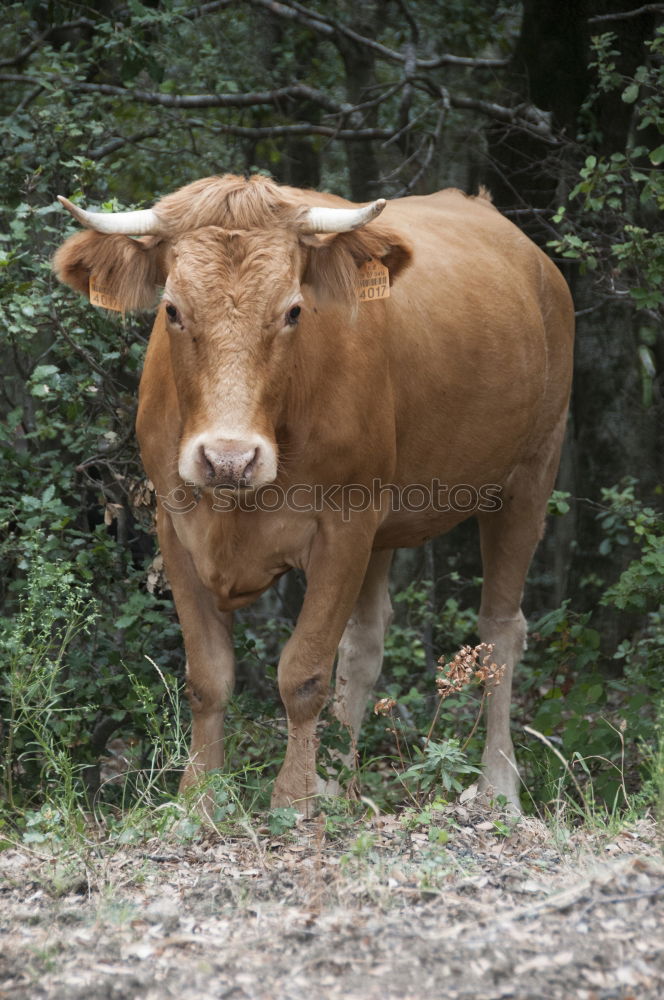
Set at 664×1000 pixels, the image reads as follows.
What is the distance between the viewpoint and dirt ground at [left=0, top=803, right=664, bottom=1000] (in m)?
2.80

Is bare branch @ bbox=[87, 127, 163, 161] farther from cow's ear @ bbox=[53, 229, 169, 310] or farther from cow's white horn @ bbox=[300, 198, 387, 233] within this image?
cow's white horn @ bbox=[300, 198, 387, 233]

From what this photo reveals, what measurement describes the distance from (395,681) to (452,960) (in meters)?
5.68

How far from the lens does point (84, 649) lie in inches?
229

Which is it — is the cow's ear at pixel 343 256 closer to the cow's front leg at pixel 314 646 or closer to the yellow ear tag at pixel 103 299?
the yellow ear tag at pixel 103 299

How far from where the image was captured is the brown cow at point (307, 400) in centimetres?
419

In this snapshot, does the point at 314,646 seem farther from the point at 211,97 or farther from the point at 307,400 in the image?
the point at 211,97

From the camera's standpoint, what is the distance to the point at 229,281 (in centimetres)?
418

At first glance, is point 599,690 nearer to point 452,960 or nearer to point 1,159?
point 452,960

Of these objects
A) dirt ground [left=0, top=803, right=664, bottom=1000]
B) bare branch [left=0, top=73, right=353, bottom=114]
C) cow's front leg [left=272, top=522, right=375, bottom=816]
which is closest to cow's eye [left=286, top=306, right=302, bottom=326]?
cow's front leg [left=272, top=522, right=375, bottom=816]

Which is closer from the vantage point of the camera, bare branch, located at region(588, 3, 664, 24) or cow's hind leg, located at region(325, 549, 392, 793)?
cow's hind leg, located at region(325, 549, 392, 793)

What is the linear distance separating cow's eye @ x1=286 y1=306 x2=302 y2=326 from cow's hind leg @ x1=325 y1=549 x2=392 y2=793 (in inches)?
86.3

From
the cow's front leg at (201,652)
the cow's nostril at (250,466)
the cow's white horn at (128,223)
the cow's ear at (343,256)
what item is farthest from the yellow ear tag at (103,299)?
the cow's nostril at (250,466)

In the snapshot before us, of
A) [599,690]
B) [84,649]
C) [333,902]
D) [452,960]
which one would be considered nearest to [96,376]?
[84,649]

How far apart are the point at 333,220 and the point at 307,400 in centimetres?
64
